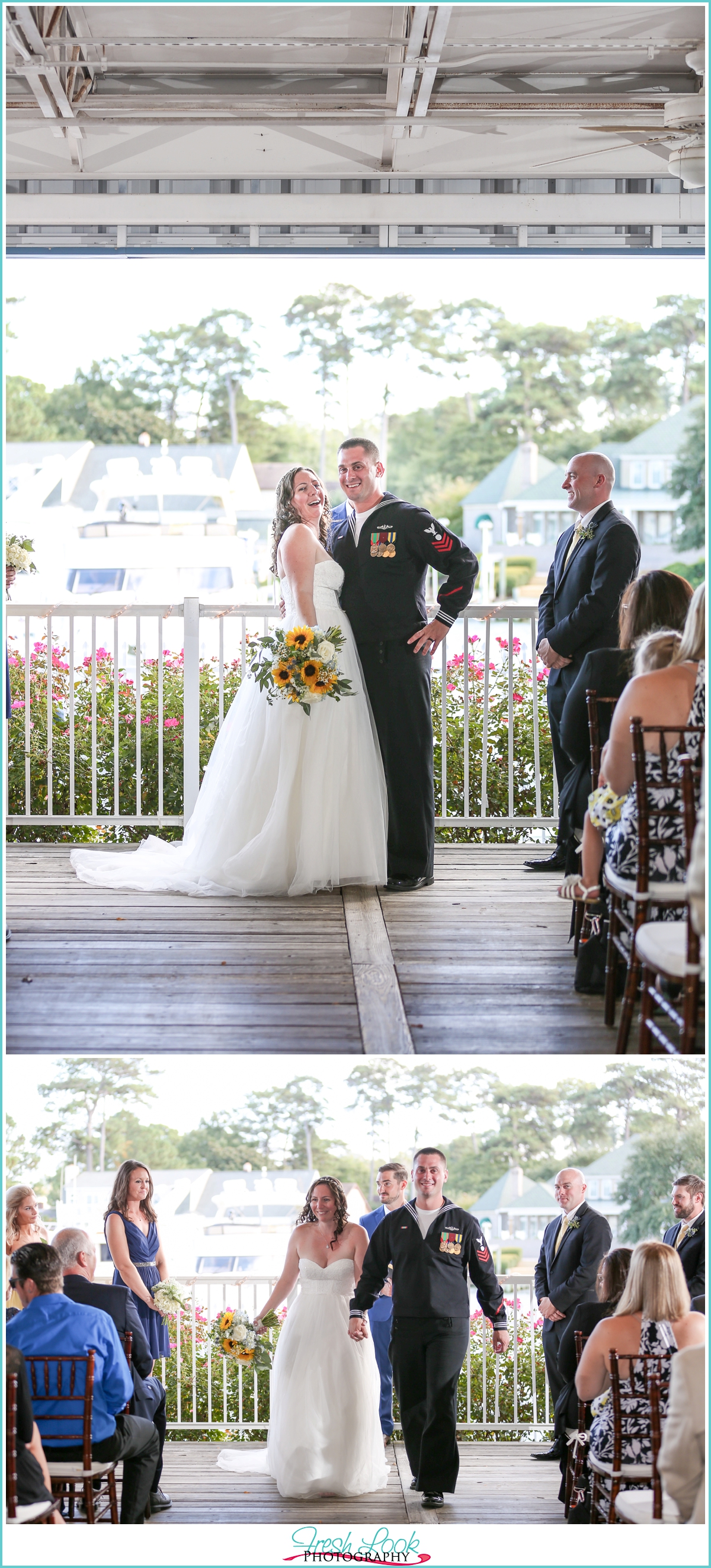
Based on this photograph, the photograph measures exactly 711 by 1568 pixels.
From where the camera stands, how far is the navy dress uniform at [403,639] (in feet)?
13.4

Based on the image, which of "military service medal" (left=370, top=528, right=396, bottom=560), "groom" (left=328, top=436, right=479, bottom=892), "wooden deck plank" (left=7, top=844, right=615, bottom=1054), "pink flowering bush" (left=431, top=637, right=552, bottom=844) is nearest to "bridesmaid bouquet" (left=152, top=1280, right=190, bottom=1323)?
"wooden deck plank" (left=7, top=844, right=615, bottom=1054)

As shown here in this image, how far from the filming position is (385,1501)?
3965mm

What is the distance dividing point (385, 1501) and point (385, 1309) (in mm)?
650

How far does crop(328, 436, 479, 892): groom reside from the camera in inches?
160

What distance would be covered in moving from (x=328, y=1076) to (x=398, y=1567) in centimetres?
700

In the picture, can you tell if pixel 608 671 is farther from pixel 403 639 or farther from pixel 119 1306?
pixel 119 1306

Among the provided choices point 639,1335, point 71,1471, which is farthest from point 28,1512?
point 639,1335

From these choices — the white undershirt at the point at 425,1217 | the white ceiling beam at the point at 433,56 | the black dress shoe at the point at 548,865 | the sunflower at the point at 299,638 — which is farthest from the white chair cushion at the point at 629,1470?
the white ceiling beam at the point at 433,56

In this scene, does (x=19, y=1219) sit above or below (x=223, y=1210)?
above

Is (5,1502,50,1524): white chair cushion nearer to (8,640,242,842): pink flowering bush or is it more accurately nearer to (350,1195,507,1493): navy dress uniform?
(350,1195,507,1493): navy dress uniform

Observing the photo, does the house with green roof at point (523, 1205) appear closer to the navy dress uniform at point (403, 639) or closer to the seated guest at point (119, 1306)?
the seated guest at point (119, 1306)

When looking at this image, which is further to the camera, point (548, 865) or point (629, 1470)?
point (548, 865)

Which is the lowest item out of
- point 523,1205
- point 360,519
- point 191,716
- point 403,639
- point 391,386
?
point 523,1205

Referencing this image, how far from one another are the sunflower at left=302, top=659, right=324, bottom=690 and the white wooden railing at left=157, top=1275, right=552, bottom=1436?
330 centimetres
